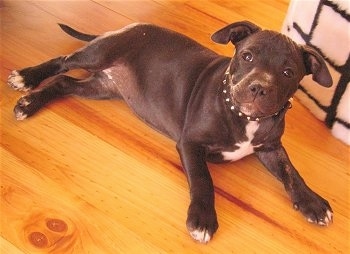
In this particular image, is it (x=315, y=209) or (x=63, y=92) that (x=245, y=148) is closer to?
(x=315, y=209)

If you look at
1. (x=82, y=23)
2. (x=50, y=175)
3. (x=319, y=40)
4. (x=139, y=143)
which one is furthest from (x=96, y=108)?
(x=319, y=40)

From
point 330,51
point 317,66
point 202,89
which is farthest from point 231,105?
point 330,51

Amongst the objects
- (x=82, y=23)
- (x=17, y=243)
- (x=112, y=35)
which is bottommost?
(x=17, y=243)

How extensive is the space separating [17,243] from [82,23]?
4.25ft

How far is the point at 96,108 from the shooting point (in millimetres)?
2133

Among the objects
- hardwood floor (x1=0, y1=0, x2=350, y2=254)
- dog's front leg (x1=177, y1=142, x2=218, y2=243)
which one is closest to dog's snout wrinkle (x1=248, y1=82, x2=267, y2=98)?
dog's front leg (x1=177, y1=142, x2=218, y2=243)

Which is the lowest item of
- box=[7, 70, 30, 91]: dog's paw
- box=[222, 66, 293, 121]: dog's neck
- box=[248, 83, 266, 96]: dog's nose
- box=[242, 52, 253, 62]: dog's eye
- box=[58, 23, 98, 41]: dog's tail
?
box=[7, 70, 30, 91]: dog's paw

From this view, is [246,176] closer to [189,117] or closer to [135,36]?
[189,117]

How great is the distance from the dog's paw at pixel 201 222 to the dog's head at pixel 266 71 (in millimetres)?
348

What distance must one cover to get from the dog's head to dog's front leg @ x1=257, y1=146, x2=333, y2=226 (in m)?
0.27

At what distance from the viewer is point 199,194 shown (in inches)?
68.5

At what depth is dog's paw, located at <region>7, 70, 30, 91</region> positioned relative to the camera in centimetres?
210

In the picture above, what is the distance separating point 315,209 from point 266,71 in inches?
21.0

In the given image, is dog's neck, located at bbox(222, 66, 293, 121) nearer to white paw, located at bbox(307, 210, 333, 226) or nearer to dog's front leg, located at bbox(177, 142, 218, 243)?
dog's front leg, located at bbox(177, 142, 218, 243)
